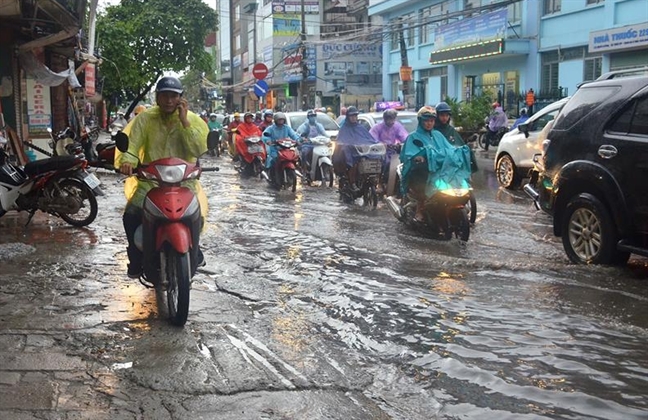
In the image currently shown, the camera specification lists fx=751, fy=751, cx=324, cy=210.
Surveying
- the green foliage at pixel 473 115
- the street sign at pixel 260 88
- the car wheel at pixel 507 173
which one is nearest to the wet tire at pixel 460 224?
the car wheel at pixel 507 173

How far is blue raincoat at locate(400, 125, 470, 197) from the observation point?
9.02 metres

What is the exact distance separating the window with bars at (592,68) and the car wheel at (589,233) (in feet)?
64.1

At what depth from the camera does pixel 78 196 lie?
33.4 ft

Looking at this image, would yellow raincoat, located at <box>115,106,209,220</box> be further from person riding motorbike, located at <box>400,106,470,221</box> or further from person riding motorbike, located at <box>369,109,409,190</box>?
person riding motorbike, located at <box>369,109,409,190</box>

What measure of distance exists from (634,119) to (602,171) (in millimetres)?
553

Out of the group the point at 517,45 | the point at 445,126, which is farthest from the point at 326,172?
the point at 517,45

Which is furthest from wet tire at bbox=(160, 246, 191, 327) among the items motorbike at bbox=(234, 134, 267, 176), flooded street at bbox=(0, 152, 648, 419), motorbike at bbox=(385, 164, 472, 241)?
motorbike at bbox=(234, 134, 267, 176)

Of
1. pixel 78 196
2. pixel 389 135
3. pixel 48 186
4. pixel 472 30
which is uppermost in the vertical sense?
pixel 472 30

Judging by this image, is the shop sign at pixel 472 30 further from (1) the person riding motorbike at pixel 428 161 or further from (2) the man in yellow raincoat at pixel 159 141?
(2) the man in yellow raincoat at pixel 159 141

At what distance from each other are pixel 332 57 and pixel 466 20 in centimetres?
2176

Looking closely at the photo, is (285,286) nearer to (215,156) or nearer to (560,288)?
(560,288)

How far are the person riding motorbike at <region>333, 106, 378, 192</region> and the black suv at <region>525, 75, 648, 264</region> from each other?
5.11 metres

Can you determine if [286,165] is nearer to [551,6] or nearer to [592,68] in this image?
[592,68]

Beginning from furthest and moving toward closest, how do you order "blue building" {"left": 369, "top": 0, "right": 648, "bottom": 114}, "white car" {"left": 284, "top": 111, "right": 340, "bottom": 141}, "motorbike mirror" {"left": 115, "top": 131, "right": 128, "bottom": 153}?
"blue building" {"left": 369, "top": 0, "right": 648, "bottom": 114}, "white car" {"left": 284, "top": 111, "right": 340, "bottom": 141}, "motorbike mirror" {"left": 115, "top": 131, "right": 128, "bottom": 153}
